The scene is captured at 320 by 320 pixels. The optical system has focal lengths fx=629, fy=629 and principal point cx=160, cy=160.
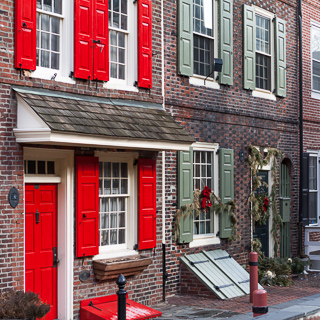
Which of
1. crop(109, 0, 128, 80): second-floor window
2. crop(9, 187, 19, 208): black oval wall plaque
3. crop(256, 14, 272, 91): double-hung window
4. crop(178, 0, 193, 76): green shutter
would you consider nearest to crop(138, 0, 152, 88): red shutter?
crop(109, 0, 128, 80): second-floor window

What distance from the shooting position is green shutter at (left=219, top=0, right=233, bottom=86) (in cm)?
1385

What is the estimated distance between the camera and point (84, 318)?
9.93m

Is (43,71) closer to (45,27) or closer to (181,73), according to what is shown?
(45,27)

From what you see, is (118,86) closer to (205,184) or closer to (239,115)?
(205,184)

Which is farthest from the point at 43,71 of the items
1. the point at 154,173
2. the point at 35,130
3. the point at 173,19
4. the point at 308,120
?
the point at 308,120

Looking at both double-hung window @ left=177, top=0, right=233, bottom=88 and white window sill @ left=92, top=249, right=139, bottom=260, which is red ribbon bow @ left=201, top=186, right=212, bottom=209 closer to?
double-hung window @ left=177, top=0, right=233, bottom=88

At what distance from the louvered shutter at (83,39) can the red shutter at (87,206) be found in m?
1.44

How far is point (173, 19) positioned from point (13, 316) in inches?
283

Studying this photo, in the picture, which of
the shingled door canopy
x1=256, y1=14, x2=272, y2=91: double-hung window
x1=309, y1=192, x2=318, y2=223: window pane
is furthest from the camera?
x1=309, y1=192, x2=318, y2=223: window pane

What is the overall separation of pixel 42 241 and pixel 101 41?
345 centimetres

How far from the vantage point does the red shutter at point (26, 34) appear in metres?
9.14

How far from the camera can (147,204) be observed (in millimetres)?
11375

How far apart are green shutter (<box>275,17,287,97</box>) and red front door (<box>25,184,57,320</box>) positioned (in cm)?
803

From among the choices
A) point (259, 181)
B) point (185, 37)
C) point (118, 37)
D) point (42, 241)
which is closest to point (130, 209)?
point (42, 241)
